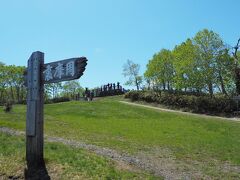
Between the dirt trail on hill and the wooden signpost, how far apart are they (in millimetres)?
2294

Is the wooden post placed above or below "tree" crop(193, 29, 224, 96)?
below

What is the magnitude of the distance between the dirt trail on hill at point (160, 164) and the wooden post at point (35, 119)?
2.25m

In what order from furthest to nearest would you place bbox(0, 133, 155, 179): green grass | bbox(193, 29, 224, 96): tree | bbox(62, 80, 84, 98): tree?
1. bbox(62, 80, 84, 98): tree
2. bbox(193, 29, 224, 96): tree
3. bbox(0, 133, 155, 179): green grass

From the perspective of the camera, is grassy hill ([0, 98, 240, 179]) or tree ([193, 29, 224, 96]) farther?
tree ([193, 29, 224, 96])

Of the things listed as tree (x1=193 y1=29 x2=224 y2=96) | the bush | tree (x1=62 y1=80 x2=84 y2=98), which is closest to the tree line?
tree (x1=193 y1=29 x2=224 y2=96)

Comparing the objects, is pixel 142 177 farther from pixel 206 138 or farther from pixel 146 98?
pixel 146 98

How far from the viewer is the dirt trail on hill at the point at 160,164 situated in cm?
1028

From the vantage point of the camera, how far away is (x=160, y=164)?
11.5 meters

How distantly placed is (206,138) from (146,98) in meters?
23.5

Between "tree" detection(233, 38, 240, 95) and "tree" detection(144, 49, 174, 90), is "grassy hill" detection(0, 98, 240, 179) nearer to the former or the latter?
"tree" detection(233, 38, 240, 95)

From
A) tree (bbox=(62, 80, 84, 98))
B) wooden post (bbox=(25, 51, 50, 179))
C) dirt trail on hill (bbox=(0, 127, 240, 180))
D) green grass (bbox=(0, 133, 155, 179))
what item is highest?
tree (bbox=(62, 80, 84, 98))

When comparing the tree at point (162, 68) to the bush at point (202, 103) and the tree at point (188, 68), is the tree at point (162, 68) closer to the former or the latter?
the tree at point (188, 68)

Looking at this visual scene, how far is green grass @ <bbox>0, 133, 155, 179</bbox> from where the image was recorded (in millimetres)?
8627

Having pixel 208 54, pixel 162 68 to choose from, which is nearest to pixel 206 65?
pixel 208 54
